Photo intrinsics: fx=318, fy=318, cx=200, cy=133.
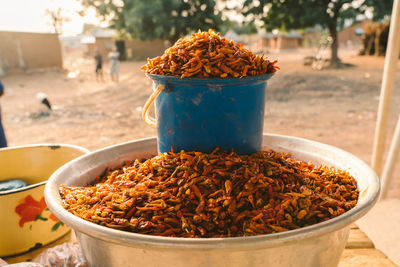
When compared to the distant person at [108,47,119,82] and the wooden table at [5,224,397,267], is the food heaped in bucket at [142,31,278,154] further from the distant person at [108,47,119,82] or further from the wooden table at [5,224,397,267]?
the distant person at [108,47,119,82]

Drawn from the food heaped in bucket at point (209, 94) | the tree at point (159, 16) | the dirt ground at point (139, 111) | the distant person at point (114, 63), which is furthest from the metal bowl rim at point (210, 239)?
the tree at point (159, 16)

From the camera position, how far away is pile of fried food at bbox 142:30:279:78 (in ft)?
4.55

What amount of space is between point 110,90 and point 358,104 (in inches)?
311

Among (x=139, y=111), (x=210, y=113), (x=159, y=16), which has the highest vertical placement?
A: (x=159, y=16)

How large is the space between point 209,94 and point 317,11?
13891 mm

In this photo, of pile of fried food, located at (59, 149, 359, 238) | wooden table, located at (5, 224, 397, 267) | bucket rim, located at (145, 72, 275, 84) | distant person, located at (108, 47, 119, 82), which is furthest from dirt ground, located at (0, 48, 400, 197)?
bucket rim, located at (145, 72, 275, 84)

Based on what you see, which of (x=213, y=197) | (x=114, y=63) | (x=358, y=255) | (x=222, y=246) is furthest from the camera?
(x=114, y=63)

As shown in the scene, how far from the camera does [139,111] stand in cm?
812

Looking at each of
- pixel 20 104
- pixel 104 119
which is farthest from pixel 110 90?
pixel 104 119

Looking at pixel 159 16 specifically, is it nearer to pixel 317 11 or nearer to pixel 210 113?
pixel 317 11

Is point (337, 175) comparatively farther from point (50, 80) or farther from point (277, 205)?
point (50, 80)

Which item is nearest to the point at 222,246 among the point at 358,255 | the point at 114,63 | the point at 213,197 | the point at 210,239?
the point at 210,239

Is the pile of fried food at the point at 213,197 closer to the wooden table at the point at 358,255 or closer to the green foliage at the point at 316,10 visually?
the wooden table at the point at 358,255

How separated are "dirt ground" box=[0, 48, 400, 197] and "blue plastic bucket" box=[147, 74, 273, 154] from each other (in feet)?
10.5
